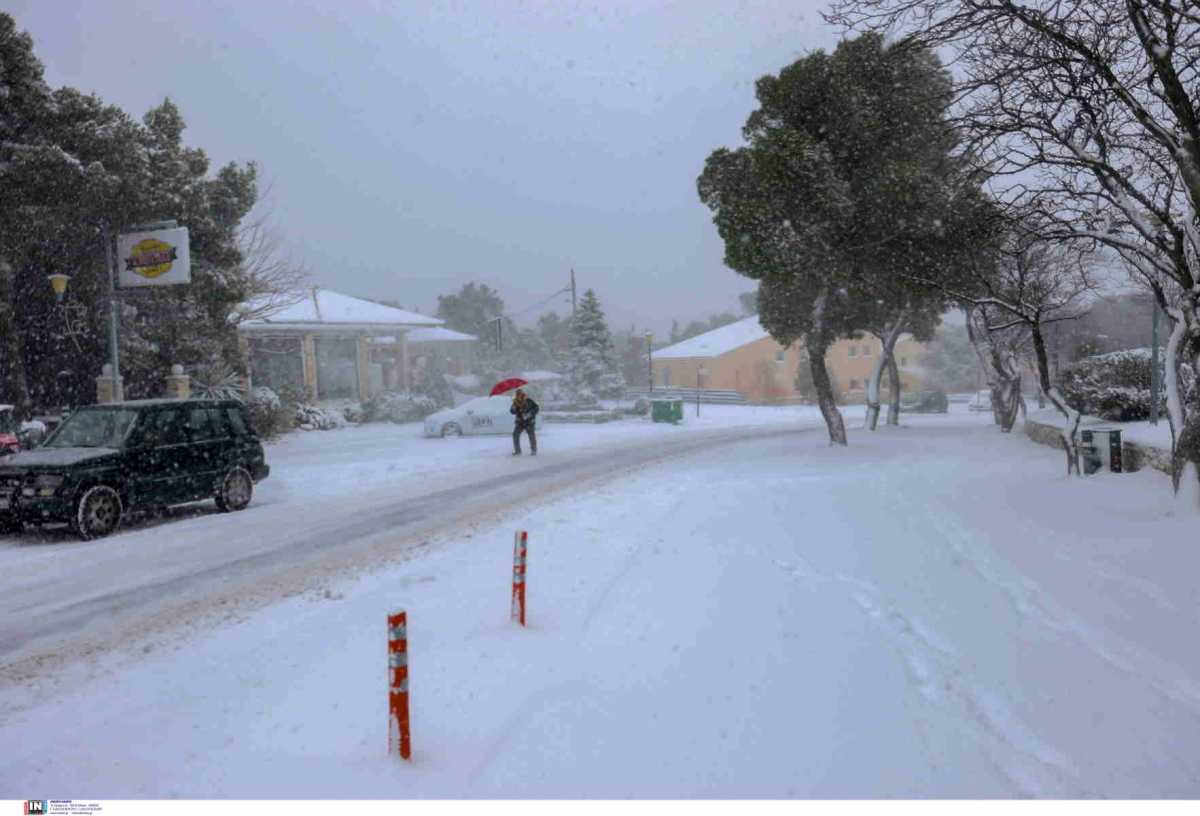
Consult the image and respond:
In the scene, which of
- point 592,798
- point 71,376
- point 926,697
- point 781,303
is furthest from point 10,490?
point 781,303

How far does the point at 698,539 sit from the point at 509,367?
190 ft

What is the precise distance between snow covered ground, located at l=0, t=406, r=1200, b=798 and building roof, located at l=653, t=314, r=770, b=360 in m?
48.4

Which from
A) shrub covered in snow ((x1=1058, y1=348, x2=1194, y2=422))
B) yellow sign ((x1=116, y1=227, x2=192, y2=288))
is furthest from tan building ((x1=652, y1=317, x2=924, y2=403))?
yellow sign ((x1=116, y1=227, x2=192, y2=288))

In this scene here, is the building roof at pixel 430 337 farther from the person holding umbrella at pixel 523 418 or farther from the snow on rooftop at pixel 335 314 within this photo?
the person holding umbrella at pixel 523 418

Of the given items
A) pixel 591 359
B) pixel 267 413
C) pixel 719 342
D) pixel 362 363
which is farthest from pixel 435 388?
pixel 719 342

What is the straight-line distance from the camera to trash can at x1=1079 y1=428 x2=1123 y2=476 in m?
13.1

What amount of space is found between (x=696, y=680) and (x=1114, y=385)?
19.2 meters

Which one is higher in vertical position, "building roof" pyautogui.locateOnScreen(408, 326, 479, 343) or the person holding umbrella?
"building roof" pyautogui.locateOnScreen(408, 326, 479, 343)

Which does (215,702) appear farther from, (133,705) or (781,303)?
(781,303)

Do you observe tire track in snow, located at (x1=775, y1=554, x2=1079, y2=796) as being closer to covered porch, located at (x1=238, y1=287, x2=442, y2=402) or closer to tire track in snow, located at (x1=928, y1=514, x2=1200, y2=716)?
tire track in snow, located at (x1=928, y1=514, x2=1200, y2=716)

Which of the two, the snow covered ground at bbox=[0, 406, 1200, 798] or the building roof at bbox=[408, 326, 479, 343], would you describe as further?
→ the building roof at bbox=[408, 326, 479, 343]

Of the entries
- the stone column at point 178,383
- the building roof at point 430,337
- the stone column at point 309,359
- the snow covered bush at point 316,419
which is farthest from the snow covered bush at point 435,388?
the stone column at point 178,383

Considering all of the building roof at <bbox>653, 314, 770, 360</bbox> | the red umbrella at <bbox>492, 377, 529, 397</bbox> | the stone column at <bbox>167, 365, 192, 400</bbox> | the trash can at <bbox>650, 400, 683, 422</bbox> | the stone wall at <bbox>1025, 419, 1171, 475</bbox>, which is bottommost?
the stone wall at <bbox>1025, 419, 1171, 475</bbox>

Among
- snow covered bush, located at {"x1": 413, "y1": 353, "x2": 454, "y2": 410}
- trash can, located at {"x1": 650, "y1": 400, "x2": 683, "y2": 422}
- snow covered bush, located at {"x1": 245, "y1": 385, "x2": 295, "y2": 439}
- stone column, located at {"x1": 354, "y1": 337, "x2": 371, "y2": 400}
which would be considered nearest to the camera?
snow covered bush, located at {"x1": 245, "y1": 385, "x2": 295, "y2": 439}
